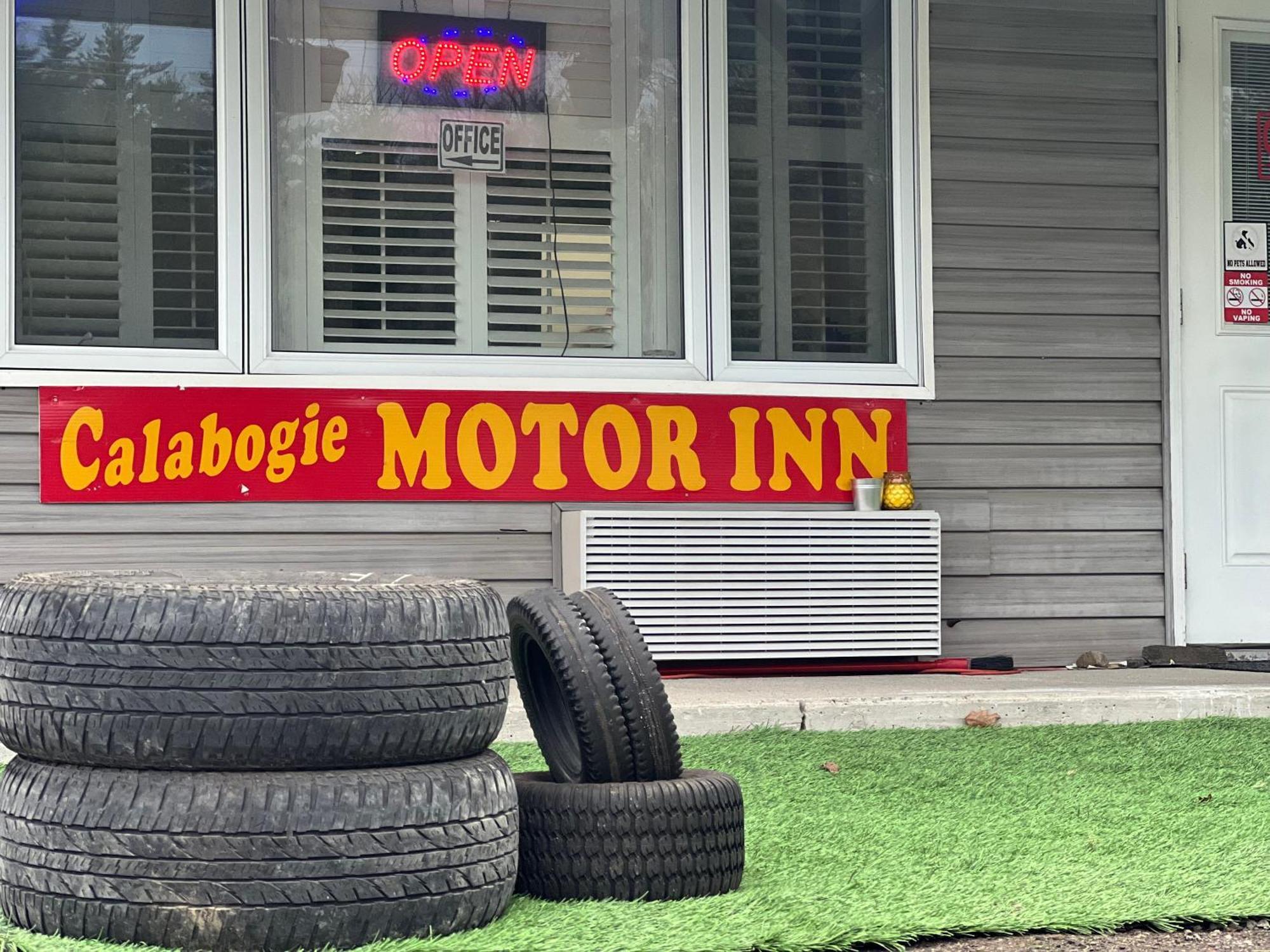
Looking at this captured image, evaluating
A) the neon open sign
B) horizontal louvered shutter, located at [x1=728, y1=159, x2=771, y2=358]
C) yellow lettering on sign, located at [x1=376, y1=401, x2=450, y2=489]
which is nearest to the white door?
horizontal louvered shutter, located at [x1=728, y1=159, x2=771, y2=358]

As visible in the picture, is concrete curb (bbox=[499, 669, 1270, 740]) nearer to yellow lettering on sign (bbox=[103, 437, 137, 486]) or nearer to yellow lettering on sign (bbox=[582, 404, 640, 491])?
yellow lettering on sign (bbox=[582, 404, 640, 491])

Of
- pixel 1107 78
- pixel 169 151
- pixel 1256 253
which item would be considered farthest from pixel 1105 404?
pixel 169 151

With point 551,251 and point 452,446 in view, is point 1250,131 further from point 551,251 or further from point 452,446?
point 452,446

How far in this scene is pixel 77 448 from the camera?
424cm

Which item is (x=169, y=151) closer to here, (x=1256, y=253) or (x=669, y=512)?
(x=669, y=512)

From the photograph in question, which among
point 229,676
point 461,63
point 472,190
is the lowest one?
point 229,676

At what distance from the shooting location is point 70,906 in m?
1.87

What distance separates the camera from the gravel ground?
1905 millimetres

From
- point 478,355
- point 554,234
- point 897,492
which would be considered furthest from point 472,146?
point 897,492

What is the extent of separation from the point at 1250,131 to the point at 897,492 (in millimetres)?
1884

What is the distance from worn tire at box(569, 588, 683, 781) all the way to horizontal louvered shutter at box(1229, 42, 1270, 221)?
377 centimetres

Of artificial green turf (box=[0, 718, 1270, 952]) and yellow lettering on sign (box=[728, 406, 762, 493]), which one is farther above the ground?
yellow lettering on sign (box=[728, 406, 762, 493])

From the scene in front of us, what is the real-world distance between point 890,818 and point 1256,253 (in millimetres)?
3209

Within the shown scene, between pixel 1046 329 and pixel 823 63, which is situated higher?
pixel 823 63
